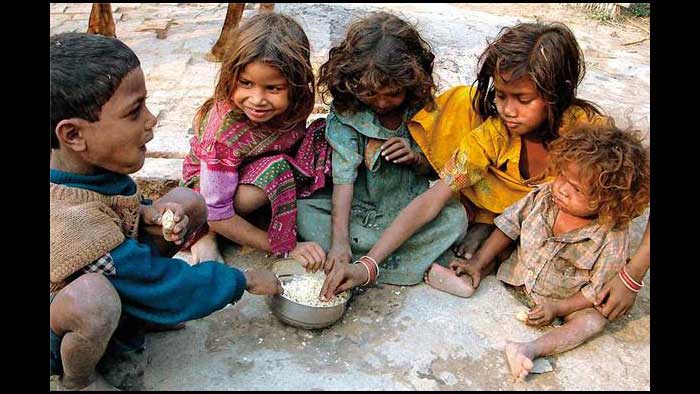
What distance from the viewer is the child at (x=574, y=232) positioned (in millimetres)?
2188

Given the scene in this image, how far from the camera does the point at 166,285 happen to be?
1881mm

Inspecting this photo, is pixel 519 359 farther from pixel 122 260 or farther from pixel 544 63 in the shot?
pixel 122 260

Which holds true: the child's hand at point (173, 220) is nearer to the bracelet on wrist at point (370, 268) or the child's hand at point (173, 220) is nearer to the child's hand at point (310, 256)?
the child's hand at point (310, 256)

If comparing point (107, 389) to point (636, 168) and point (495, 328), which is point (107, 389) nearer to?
point (495, 328)

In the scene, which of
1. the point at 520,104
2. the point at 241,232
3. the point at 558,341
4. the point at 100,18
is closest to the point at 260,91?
the point at 241,232

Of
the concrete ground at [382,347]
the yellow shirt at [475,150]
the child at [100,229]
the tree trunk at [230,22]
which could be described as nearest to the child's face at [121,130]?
the child at [100,229]

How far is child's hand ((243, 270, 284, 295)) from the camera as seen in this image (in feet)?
7.05

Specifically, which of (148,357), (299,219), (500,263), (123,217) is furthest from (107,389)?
(500,263)

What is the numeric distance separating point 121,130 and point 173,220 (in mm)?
309

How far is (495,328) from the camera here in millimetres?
2365

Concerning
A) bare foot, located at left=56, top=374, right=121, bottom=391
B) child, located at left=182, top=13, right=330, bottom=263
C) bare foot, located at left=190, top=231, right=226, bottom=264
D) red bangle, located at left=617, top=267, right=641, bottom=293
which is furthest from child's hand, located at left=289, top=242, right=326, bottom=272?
red bangle, located at left=617, top=267, right=641, bottom=293

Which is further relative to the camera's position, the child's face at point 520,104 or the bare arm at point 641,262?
the child's face at point 520,104

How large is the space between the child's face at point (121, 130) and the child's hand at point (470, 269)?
51.6 inches

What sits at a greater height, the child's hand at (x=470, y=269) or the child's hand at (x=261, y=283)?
the child's hand at (x=261, y=283)
